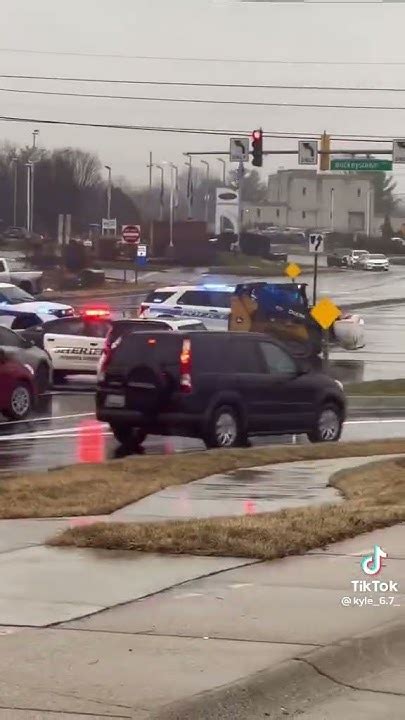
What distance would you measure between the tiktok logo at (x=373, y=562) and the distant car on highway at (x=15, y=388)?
44.8 ft

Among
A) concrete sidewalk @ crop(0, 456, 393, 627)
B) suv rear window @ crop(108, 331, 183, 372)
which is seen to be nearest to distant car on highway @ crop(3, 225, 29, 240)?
suv rear window @ crop(108, 331, 183, 372)

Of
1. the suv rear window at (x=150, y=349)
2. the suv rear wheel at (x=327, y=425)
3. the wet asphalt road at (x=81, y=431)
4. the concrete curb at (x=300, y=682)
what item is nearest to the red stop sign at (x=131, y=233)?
the wet asphalt road at (x=81, y=431)

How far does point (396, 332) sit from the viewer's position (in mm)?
49438

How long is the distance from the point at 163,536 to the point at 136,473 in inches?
192

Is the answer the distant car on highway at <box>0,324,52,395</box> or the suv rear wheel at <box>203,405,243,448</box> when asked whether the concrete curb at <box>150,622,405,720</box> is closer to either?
the suv rear wheel at <box>203,405,243,448</box>

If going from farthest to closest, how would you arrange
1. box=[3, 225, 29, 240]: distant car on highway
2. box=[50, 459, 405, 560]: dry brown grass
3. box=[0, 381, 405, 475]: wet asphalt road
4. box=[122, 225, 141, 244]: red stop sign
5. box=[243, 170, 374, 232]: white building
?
1. box=[243, 170, 374, 232]: white building
2. box=[3, 225, 29, 240]: distant car on highway
3. box=[122, 225, 141, 244]: red stop sign
4. box=[0, 381, 405, 475]: wet asphalt road
5. box=[50, 459, 405, 560]: dry brown grass

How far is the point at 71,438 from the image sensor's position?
67.5 feet

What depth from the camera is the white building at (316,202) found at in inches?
4375

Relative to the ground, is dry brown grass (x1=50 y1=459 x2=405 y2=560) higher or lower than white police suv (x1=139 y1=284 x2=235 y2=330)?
higher

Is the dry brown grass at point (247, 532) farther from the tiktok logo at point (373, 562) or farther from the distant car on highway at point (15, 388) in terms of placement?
the distant car on highway at point (15, 388)

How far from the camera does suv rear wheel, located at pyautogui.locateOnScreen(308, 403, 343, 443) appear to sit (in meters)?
20.4

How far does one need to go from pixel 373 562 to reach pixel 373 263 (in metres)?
79.1

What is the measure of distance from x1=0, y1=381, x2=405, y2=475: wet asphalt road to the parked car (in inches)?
21.9

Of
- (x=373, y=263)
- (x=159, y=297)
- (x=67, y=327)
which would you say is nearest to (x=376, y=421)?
(x=67, y=327)
